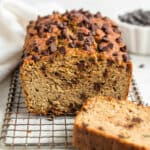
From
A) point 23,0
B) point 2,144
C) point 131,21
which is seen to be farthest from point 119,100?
point 23,0

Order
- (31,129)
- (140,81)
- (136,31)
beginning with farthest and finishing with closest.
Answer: (136,31)
(140,81)
(31,129)

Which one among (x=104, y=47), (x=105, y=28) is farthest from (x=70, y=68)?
(x=105, y=28)

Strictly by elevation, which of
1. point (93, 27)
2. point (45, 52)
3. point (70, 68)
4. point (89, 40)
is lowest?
point (70, 68)

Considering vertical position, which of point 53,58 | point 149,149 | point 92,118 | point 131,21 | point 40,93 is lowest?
point 149,149

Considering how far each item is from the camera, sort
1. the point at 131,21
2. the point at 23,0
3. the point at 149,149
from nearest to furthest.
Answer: the point at 149,149, the point at 131,21, the point at 23,0

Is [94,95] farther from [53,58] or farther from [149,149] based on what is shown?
[149,149]

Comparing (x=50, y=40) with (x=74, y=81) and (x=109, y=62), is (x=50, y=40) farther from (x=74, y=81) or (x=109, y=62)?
(x=109, y=62)
